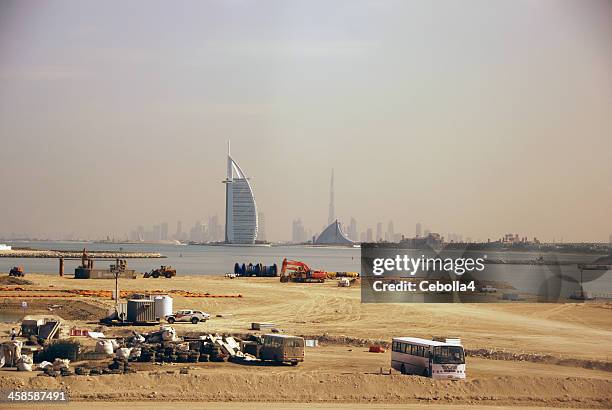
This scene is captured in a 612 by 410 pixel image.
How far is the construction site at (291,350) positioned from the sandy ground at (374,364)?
68mm

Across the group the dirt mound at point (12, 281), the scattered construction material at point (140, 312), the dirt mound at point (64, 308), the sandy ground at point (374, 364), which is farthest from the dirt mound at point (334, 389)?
the dirt mound at point (12, 281)

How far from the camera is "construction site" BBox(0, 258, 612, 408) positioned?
31875 millimetres

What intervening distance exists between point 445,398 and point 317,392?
4.65m

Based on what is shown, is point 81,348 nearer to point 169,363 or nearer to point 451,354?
point 169,363

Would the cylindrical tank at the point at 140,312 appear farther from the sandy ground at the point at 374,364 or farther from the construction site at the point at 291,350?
the sandy ground at the point at 374,364

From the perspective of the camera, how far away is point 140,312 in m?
49.1

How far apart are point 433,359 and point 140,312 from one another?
2071 cm

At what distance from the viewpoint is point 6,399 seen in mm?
29438

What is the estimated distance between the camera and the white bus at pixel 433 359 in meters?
33.9

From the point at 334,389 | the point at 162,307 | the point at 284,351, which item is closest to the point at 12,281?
the point at 162,307

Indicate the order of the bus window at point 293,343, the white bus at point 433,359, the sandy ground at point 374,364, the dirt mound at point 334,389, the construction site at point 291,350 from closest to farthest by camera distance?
Result: the dirt mound at point 334,389 → the sandy ground at point 374,364 → the construction site at point 291,350 → the white bus at point 433,359 → the bus window at point 293,343

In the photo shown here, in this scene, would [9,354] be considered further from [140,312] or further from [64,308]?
[64,308]

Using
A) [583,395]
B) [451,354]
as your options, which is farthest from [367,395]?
[583,395]

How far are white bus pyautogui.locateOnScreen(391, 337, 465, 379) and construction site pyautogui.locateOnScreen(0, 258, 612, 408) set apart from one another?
55 centimetres
